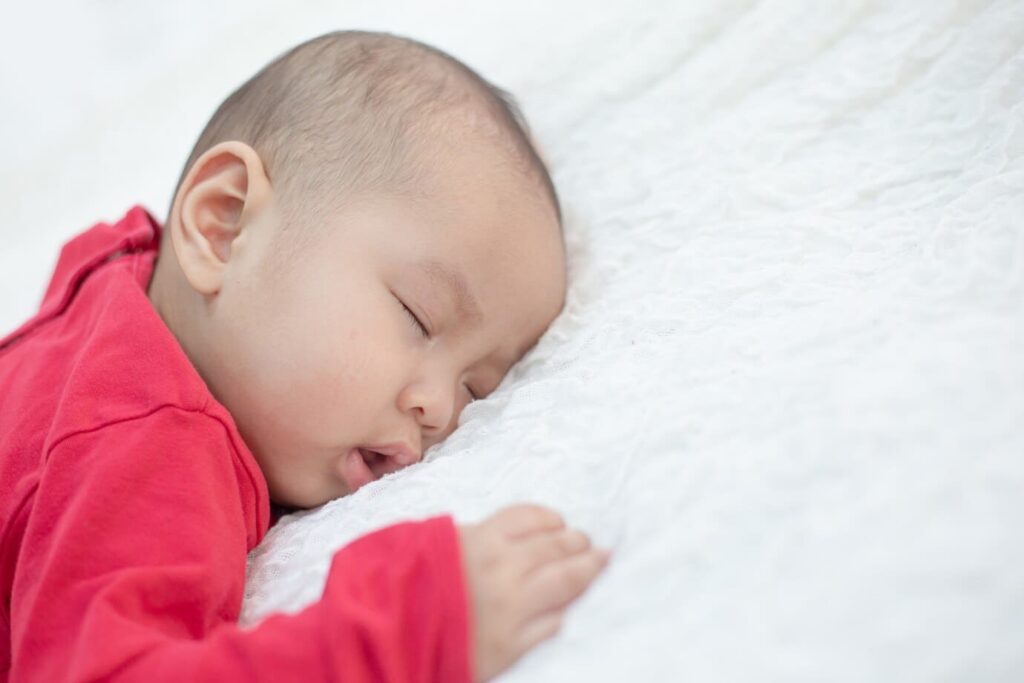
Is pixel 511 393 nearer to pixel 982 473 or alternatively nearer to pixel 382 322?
pixel 382 322

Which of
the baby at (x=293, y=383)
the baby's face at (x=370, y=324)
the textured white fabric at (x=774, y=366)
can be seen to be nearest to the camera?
the textured white fabric at (x=774, y=366)

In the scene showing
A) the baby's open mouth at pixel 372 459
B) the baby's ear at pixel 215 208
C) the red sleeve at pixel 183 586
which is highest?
the baby's ear at pixel 215 208

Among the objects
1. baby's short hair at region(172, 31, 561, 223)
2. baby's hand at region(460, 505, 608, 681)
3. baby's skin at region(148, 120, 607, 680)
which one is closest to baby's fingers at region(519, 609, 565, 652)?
baby's hand at region(460, 505, 608, 681)

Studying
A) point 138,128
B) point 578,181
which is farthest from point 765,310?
point 138,128

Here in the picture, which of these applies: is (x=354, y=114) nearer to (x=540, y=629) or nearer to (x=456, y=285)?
(x=456, y=285)

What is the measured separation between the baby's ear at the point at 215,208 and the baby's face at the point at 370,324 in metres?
0.02

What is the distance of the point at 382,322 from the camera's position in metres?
0.91

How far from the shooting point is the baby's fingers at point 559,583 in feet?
1.94

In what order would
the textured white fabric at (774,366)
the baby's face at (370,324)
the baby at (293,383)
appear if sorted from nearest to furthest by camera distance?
the textured white fabric at (774,366) < the baby at (293,383) < the baby's face at (370,324)

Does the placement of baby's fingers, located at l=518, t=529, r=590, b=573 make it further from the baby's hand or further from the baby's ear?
the baby's ear

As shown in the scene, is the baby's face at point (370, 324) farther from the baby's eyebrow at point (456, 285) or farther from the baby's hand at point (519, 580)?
the baby's hand at point (519, 580)

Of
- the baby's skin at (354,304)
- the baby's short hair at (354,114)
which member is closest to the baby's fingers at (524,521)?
the baby's skin at (354,304)

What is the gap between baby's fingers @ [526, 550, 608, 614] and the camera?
0.59m

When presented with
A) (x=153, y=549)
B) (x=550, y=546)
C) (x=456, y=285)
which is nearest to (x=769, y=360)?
(x=550, y=546)
